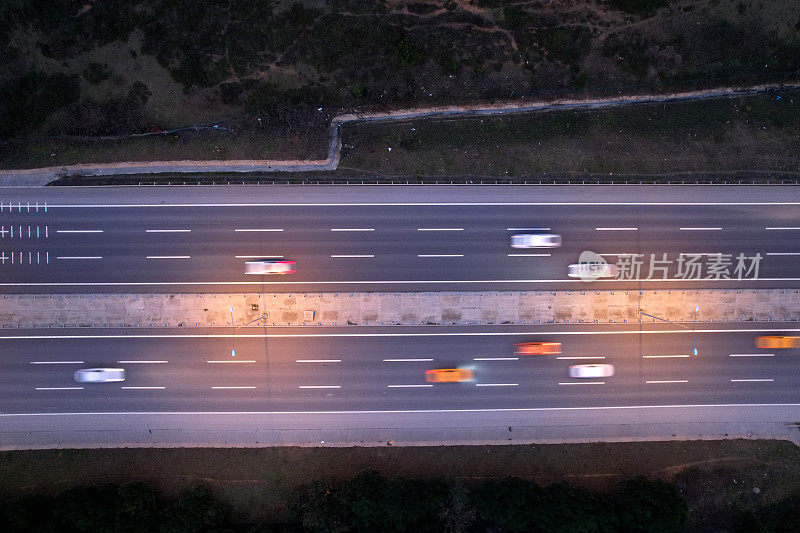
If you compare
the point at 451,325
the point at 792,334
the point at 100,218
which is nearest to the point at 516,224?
the point at 451,325

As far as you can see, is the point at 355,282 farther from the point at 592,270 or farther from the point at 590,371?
the point at 590,371

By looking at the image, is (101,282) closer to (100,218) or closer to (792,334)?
(100,218)

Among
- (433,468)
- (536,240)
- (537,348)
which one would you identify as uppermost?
(536,240)

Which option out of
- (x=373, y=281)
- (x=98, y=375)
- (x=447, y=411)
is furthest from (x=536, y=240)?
(x=98, y=375)

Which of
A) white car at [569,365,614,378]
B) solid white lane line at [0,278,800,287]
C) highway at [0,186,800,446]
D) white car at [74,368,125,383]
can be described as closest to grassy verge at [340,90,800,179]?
highway at [0,186,800,446]

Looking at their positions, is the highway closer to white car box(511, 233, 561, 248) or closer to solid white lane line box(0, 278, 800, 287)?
solid white lane line box(0, 278, 800, 287)
